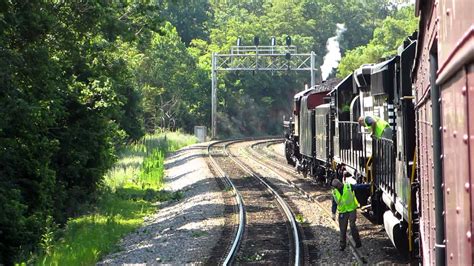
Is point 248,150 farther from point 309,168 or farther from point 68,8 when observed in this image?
point 68,8

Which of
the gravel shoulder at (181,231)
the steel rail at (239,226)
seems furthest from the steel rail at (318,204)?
the gravel shoulder at (181,231)

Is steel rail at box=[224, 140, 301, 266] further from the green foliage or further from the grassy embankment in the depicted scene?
the green foliage

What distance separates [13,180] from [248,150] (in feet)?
95.5

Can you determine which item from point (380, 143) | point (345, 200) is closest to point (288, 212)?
point (345, 200)

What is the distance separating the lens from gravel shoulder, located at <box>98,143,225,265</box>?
41.8ft

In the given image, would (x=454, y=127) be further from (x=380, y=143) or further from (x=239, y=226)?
(x=239, y=226)

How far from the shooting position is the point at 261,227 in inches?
614

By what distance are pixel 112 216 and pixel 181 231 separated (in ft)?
11.7

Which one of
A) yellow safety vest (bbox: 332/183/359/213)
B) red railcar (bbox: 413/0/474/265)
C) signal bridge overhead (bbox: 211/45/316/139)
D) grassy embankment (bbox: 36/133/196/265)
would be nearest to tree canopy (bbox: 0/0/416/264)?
grassy embankment (bbox: 36/133/196/265)

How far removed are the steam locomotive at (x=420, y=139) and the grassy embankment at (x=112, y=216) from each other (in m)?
5.56

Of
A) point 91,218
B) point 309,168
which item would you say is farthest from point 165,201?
point 309,168

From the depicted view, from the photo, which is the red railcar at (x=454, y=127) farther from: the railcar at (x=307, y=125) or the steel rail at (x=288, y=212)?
the railcar at (x=307, y=125)

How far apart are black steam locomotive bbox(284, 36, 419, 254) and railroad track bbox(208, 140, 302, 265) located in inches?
72.6

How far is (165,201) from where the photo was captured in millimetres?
22312
